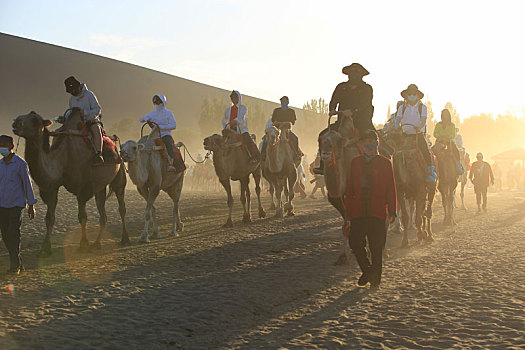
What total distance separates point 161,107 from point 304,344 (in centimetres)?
827

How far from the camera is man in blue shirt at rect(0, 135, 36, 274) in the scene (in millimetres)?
7570

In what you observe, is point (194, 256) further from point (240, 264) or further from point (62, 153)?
point (62, 153)

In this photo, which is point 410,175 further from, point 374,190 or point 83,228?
point 83,228

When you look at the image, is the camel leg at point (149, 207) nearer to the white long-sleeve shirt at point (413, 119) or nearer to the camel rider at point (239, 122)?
the camel rider at point (239, 122)

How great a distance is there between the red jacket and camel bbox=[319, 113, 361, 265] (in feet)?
3.35

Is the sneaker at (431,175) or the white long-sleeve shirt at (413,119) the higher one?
the white long-sleeve shirt at (413,119)

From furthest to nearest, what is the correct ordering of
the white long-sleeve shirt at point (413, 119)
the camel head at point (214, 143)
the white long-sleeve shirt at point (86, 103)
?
the camel head at point (214, 143) → the white long-sleeve shirt at point (413, 119) → the white long-sleeve shirt at point (86, 103)

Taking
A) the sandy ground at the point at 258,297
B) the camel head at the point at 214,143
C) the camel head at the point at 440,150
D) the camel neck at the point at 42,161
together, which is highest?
the camel head at the point at 214,143

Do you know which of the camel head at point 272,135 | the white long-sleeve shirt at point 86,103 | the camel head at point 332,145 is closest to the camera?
the camel head at point 332,145

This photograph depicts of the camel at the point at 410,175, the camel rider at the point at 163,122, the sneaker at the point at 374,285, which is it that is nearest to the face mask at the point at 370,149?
the sneaker at the point at 374,285

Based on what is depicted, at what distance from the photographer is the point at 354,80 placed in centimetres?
890

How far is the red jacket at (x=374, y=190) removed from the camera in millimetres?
6621

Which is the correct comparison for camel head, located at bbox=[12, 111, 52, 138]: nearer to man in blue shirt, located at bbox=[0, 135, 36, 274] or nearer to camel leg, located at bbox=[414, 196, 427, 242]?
man in blue shirt, located at bbox=[0, 135, 36, 274]

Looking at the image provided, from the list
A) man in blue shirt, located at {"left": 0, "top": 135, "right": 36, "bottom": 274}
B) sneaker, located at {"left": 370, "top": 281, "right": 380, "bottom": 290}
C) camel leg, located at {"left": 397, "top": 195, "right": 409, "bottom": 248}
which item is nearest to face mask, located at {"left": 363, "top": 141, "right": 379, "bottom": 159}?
sneaker, located at {"left": 370, "top": 281, "right": 380, "bottom": 290}
